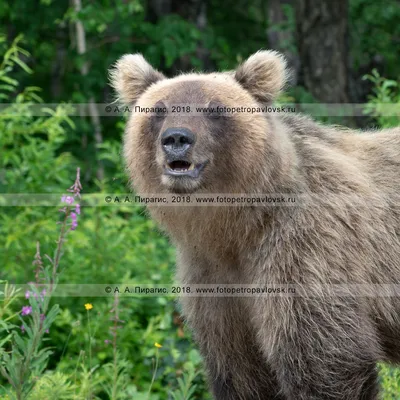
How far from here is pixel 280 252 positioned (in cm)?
491

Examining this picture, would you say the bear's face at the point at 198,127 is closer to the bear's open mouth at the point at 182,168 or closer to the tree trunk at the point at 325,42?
the bear's open mouth at the point at 182,168

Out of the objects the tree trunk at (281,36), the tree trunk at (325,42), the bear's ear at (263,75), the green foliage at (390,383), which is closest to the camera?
the bear's ear at (263,75)

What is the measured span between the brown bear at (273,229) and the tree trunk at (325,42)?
5301 millimetres

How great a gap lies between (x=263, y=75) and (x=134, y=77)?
2.88 ft

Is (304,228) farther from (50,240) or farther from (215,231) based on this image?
(50,240)

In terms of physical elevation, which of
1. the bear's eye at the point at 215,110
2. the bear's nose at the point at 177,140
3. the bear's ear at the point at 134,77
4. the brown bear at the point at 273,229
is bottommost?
the brown bear at the point at 273,229

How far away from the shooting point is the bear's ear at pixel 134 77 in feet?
18.2

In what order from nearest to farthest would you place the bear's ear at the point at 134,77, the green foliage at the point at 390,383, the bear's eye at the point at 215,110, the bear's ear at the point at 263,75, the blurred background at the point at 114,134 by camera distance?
the bear's eye at the point at 215,110 → the bear's ear at the point at 263,75 → the bear's ear at the point at 134,77 → the green foliage at the point at 390,383 → the blurred background at the point at 114,134

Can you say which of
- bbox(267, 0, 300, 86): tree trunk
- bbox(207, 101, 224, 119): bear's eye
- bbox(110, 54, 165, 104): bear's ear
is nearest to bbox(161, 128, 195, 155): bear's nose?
bbox(207, 101, 224, 119): bear's eye

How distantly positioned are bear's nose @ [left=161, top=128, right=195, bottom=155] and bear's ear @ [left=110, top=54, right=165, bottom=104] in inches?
32.4

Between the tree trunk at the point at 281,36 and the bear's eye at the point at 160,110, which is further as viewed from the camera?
the tree trunk at the point at 281,36

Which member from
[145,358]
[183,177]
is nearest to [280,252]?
[183,177]

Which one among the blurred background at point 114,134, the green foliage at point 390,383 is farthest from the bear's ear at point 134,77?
the green foliage at point 390,383

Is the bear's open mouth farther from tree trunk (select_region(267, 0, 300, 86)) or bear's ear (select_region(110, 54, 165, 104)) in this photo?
tree trunk (select_region(267, 0, 300, 86))
